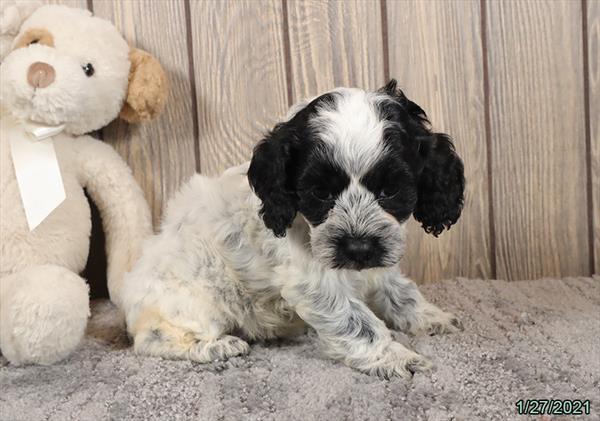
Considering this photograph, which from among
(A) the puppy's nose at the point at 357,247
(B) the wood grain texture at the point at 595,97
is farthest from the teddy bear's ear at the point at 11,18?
(B) the wood grain texture at the point at 595,97

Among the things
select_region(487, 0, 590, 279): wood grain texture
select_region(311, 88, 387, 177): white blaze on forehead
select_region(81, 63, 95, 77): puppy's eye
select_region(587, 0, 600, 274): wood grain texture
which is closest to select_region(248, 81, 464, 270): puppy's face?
select_region(311, 88, 387, 177): white blaze on forehead

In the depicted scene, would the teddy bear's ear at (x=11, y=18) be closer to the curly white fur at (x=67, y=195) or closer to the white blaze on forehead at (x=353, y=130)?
the curly white fur at (x=67, y=195)

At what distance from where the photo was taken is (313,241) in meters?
1.90

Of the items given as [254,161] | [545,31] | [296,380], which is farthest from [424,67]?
[296,380]

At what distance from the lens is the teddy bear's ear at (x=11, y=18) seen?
2.46m

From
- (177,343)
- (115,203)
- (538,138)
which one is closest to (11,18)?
(115,203)

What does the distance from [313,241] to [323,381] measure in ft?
1.26

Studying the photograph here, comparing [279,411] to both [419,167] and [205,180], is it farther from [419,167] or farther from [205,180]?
[205,180]

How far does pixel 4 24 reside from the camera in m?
2.46

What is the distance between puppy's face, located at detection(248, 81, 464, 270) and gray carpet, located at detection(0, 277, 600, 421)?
345mm

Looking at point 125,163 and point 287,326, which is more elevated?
point 125,163

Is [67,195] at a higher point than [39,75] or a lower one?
lower

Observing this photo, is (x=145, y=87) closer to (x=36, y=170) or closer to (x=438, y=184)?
(x=36, y=170)

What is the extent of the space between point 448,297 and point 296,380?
914mm
